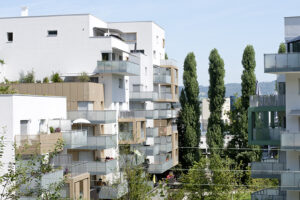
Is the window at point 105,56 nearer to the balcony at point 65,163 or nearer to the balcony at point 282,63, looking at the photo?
the balcony at point 65,163

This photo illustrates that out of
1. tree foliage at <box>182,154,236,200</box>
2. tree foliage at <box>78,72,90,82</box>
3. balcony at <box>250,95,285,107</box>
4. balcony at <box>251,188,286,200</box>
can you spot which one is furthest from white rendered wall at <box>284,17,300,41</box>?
tree foliage at <box>78,72,90,82</box>

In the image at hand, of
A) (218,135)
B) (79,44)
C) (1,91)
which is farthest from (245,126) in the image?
(1,91)

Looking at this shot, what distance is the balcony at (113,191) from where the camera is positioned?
52.9 m

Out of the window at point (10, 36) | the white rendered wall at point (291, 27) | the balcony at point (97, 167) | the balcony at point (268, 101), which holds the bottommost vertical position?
the balcony at point (97, 167)

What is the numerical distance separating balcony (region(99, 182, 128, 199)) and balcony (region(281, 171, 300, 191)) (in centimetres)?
1444

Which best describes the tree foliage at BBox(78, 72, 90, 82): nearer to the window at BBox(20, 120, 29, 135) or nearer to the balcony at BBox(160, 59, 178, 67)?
the window at BBox(20, 120, 29, 135)

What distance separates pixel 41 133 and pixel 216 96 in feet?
131

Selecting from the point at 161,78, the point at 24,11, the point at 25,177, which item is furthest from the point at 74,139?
the point at 161,78

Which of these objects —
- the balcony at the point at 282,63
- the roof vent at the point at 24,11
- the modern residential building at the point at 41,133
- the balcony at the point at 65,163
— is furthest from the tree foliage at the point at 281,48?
the balcony at the point at 65,163

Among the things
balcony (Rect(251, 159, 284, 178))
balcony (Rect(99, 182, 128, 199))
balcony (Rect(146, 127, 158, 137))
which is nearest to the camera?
balcony (Rect(251, 159, 284, 178))

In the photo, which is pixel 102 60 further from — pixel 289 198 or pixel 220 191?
pixel 289 198

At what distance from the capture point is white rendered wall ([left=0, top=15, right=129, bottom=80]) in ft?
193

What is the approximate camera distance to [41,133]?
4397 centimetres

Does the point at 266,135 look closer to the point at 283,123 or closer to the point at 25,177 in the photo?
the point at 283,123
